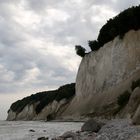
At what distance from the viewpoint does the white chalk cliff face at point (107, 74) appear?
49.9 meters

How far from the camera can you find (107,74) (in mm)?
56062

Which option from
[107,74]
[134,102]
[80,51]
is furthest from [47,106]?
[134,102]

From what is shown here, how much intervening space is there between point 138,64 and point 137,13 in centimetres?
698

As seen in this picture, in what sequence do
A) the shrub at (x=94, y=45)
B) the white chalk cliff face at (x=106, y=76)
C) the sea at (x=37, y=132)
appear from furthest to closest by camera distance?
the shrub at (x=94, y=45)
the white chalk cliff face at (x=106, y=76)
the sea at (x=37, y=132)

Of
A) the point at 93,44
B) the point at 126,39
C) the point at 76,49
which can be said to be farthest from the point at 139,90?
the point at 76,49

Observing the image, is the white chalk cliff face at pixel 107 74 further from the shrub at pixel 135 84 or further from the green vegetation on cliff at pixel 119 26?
the shrub at pixel 135 84

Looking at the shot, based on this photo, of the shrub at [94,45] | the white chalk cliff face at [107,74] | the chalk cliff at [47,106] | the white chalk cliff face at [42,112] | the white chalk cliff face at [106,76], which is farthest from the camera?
the chalk cliff at [47,106]

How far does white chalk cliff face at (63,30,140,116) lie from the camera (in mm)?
49897

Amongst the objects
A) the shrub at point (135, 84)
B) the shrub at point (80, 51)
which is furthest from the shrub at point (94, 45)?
the shrub at point (135, 84)

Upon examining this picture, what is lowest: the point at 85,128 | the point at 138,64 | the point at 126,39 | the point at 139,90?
the point at 85,128

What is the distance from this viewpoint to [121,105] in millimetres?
44031

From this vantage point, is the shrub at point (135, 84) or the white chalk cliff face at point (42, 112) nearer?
the shrub at point (135, 84)

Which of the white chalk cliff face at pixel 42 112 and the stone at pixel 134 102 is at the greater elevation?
the white chalk cliff face at pixel 42 112

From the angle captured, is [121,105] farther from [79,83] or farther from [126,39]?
[79,83]
